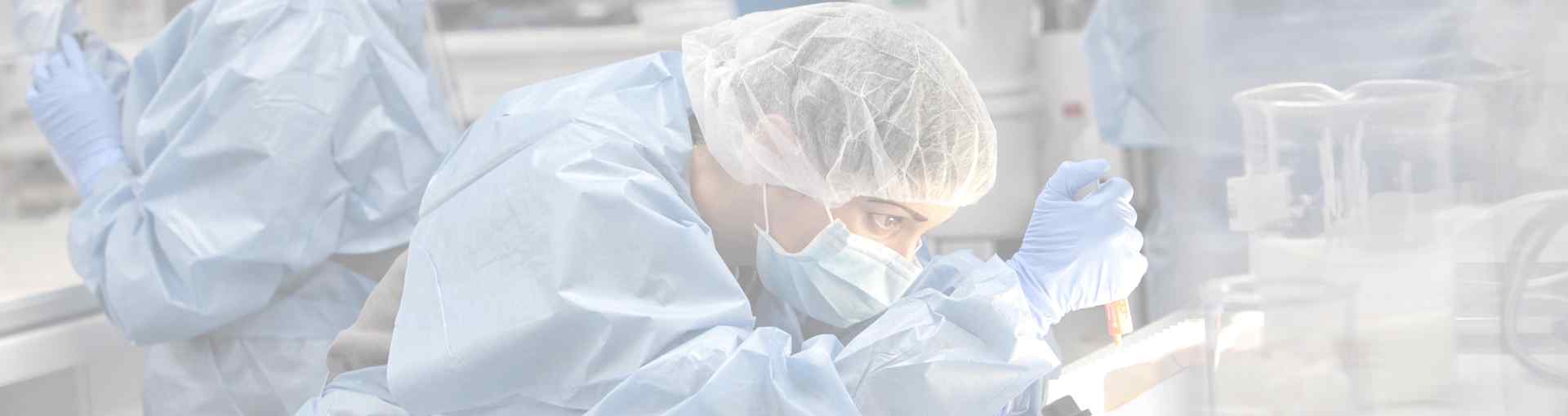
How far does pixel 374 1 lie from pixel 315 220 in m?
0.28

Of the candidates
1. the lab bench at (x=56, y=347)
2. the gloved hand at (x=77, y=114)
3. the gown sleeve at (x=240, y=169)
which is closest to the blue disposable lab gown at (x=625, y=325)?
the gown sleeve at (x=240, y=169)

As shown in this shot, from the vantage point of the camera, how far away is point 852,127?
1239mm

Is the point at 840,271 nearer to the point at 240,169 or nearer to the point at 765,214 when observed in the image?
the point at 765,214

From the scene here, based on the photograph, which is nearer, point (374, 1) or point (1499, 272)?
point (1499, 272)

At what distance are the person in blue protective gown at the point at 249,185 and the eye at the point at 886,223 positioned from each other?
0.68 metres

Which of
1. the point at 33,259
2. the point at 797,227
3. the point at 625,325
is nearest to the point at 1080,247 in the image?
the point at 797,227

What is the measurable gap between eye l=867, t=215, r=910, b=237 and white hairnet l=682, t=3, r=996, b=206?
0.05m

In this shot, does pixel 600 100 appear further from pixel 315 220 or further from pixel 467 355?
pixel 315 220

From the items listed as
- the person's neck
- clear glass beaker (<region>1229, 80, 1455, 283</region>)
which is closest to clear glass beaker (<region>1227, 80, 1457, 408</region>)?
clear glass beaker (<region>1229, 80, 1455, 283</region>)

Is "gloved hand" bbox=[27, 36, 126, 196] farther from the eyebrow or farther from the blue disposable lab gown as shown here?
the eyebrow

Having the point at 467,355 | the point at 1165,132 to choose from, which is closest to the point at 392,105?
the point at 467,355

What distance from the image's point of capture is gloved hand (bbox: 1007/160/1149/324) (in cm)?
127

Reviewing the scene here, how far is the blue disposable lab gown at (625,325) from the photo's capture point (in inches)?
45.9

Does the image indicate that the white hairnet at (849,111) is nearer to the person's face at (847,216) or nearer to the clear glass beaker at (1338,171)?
the person's face at (847,216)
